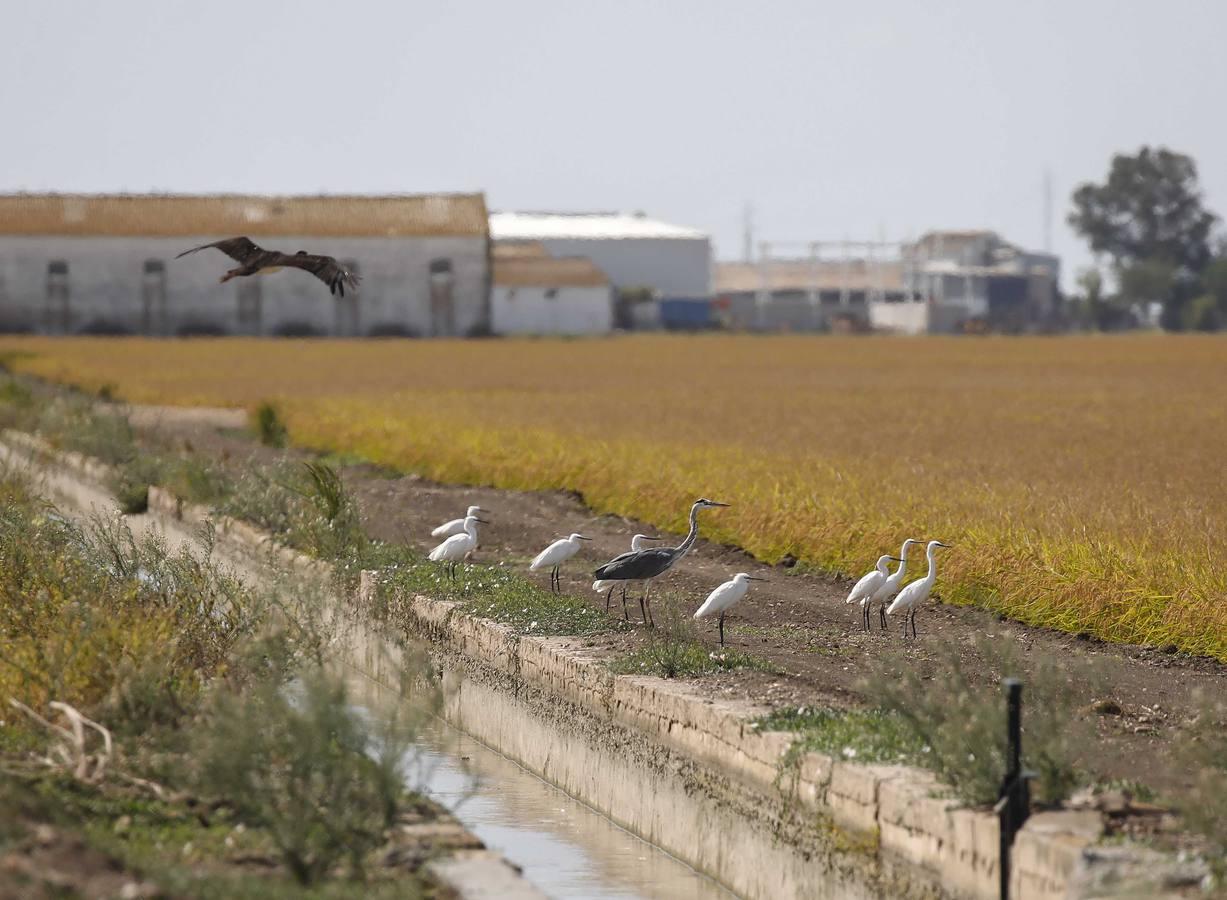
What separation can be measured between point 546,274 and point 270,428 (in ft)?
211

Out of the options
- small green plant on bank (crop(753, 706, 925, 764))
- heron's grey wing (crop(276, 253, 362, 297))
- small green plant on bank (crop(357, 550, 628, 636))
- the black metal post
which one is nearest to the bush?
small green plant on bank (crop(753, 706, 925, 764))

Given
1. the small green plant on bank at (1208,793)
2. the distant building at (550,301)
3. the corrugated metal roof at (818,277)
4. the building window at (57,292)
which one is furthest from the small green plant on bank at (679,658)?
the corrugated metal roof at (818,277)

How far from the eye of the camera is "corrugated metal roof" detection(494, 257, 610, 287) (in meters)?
94.2

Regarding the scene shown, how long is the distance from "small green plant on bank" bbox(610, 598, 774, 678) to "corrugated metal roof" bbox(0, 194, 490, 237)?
76.8 metres

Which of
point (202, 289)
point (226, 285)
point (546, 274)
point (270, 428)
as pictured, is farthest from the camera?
point (546, 274)

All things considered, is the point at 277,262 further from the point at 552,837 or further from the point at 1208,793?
the point at 1208,793

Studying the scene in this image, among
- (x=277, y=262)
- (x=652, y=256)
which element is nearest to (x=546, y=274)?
(x=652, y=256)

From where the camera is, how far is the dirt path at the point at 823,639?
9.57 m

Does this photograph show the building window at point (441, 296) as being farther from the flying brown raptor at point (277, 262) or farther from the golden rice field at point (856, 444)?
the flying brown raptor at point (277, 262)

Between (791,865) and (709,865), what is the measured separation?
3.20 ft

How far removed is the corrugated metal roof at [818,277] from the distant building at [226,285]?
42529 mm

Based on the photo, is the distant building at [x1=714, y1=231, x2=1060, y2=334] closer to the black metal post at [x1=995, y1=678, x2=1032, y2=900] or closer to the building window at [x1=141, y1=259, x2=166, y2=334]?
the building window at [x1=141, y1=259, x2=166, y2=334]

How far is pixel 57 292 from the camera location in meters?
85.9

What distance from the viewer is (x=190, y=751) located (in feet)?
26.1
